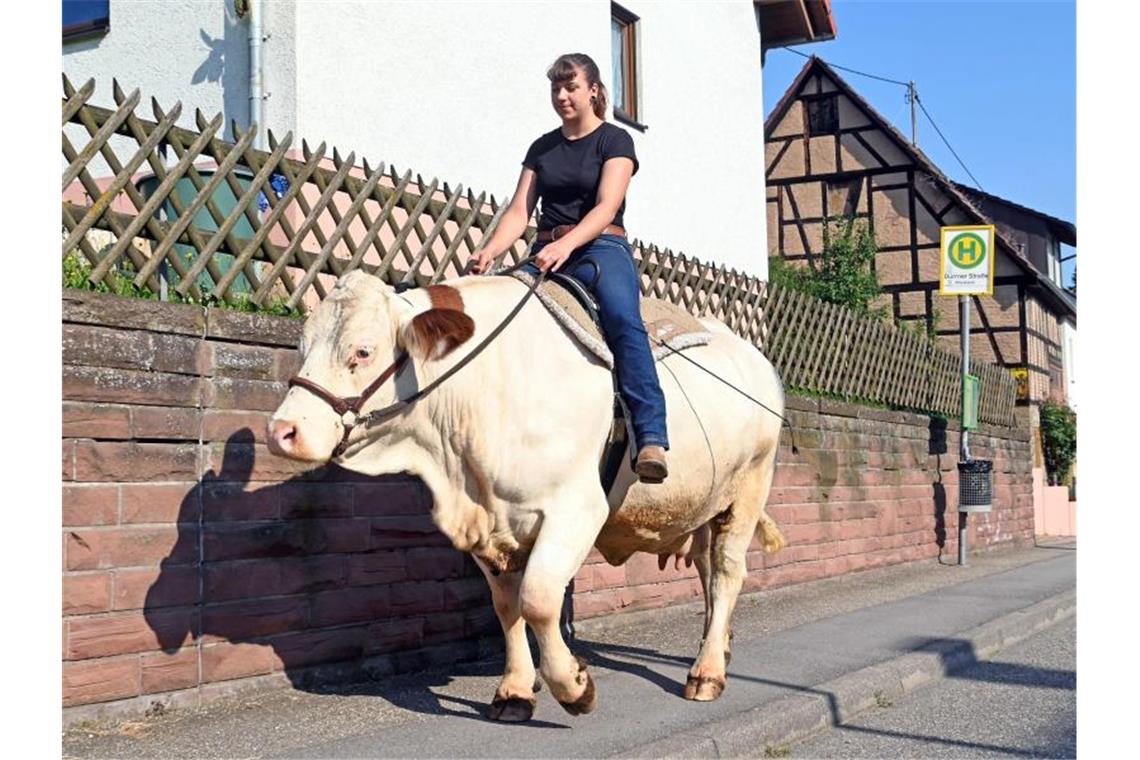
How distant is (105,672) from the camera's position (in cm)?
583

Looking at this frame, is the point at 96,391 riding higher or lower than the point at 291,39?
lower

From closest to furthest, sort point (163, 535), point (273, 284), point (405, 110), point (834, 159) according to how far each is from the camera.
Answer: point (163, 535) < point (273, 284) < point (405, 110) < point (834, 159)

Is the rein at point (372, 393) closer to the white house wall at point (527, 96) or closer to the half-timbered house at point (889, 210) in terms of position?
the white house wall at point (527, 96)

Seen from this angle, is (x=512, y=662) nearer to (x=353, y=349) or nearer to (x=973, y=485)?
(x=353, y=349)

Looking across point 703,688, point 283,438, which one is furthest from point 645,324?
point 283,438

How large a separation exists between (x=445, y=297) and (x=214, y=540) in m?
1.72

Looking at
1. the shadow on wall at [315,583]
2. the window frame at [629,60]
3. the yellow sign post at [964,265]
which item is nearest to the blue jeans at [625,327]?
the shadow on wall at [315,583]

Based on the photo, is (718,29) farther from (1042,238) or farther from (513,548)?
(1042,238)

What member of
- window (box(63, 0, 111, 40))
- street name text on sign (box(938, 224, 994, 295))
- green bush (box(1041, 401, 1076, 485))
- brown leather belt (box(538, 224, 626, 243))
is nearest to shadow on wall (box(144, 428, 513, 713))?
brown leather belt (box(538, 224, 626, 243))

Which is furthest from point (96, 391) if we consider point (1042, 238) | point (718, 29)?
point (1042, 238)

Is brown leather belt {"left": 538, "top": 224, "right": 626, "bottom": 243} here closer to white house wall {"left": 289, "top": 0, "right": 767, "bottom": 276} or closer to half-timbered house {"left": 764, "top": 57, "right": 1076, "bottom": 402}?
white house wall {"left": 289, "top": 0, "right": 767, "bottom": 276}

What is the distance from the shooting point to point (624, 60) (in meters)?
19.5

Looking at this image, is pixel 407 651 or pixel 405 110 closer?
pixel 407 651

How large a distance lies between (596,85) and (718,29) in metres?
16.0
